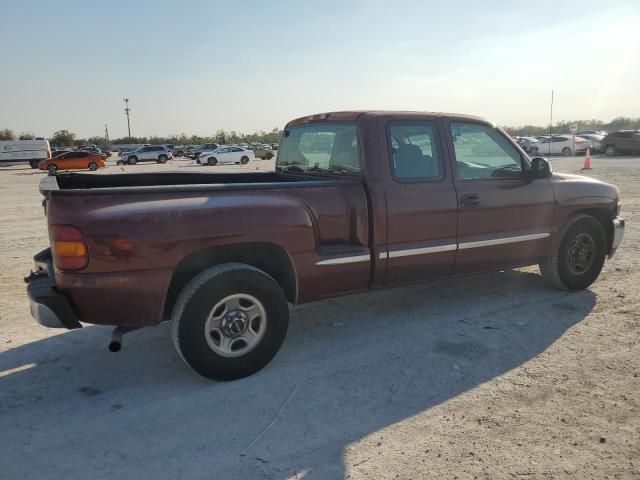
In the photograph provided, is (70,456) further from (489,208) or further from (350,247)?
(489,208)

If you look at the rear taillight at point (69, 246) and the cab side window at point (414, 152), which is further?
the cab side window at point (414, 152)

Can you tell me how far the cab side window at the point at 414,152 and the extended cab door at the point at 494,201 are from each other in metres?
0.18

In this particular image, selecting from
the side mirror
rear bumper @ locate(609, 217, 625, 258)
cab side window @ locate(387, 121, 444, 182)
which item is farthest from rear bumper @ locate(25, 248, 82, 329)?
rear bumper @ locate(609, 217, 625, 258)

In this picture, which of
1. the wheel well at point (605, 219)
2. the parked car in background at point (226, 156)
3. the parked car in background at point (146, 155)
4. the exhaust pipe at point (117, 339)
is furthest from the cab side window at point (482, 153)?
the parked car in background at point (146, 155)

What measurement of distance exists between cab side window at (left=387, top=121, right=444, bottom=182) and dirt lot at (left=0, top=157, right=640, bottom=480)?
136 centimetres

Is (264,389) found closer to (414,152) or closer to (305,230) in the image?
(305,230)

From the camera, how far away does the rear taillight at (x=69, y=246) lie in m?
3.07

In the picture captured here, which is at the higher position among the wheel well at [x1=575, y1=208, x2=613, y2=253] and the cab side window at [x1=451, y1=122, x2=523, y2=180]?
the cab side window at [x1=451, y1=122, x2=523, y2=180]

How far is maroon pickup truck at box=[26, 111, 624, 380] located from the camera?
3.18m

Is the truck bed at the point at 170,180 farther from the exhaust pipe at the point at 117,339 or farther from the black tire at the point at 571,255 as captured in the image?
the black tire at the point at 571,255

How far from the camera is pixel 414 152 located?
438cm

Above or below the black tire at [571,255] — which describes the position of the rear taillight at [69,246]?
above

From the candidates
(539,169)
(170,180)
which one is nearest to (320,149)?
(170,180)

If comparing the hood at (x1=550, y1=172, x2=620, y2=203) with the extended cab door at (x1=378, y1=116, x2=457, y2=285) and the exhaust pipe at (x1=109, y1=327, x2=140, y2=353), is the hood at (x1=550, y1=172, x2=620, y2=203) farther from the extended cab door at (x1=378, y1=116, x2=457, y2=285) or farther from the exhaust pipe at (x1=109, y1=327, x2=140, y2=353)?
the exhaust pipe at (x1=109, y1=327, x2=140, y2=353)
